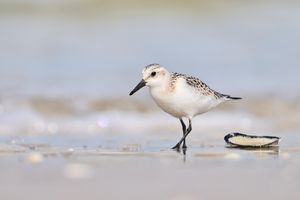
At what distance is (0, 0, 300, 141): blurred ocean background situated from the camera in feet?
29.2

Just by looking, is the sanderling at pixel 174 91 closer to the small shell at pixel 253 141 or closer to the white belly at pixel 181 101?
the white belly at pixel 181 101

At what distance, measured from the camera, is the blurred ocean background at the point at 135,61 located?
8914 millimetres

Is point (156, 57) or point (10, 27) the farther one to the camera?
point (10, 27)

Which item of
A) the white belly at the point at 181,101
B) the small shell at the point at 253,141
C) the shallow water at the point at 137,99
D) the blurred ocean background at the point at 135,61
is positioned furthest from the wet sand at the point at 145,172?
the blurred ocean background at the point at 135,61

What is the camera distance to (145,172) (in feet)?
18.2

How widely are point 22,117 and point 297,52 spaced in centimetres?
496

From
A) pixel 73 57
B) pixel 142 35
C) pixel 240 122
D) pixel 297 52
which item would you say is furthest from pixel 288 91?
pixel 142 35

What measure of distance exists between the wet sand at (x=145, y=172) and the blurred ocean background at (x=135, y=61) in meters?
0.96

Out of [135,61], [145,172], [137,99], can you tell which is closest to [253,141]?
[145,172]

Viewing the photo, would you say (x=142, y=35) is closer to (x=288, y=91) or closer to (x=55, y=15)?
(x=55, y=15)

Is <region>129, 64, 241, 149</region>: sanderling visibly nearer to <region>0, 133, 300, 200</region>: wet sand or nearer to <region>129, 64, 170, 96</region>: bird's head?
<region>129, 64, 170, 96</region>: bird's head

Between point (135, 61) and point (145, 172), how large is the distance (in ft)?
21.4

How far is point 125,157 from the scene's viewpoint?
20.7 ft

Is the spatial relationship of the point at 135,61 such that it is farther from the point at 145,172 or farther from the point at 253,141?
the point at 145,172
